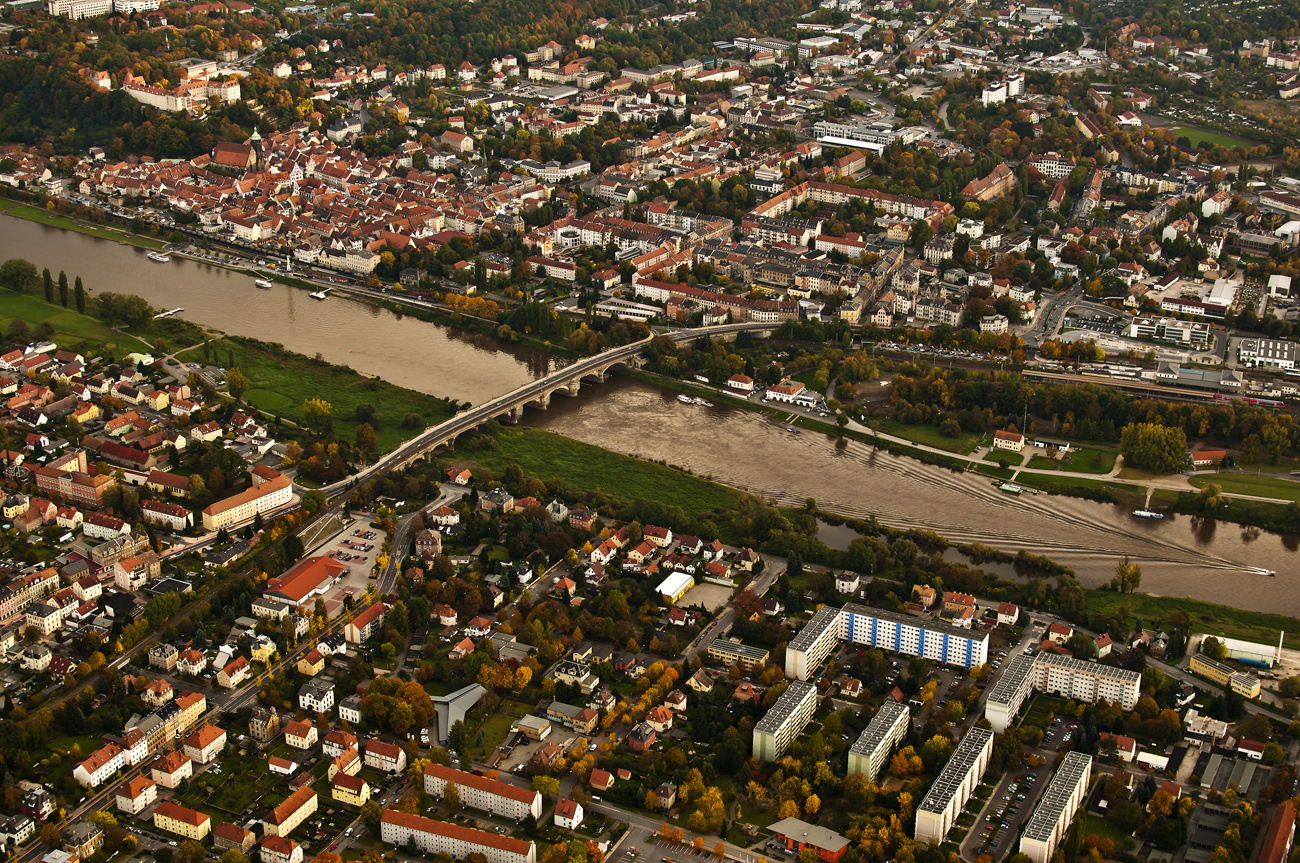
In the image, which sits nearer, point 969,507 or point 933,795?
point 933,795

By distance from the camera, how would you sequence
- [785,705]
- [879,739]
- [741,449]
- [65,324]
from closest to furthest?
[879,739] < [785,705] < [741,449] < [65,324]

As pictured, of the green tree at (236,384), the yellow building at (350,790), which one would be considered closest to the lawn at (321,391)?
the green tree at (236,384)

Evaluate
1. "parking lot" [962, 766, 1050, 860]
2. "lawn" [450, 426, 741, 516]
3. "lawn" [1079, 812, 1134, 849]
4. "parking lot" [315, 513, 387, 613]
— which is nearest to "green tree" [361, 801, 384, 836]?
"parking lot" [315, 513, 387, 613]

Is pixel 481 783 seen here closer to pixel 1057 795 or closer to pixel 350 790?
pixel 350 790

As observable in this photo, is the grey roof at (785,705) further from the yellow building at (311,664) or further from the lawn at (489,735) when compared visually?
the yellow building at (311,664)

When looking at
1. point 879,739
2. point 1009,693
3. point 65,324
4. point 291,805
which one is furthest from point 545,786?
point 65,324

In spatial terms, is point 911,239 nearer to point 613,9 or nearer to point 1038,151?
point 1038,151

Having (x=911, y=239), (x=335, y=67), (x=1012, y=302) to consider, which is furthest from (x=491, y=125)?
(x=1012, y=302)
